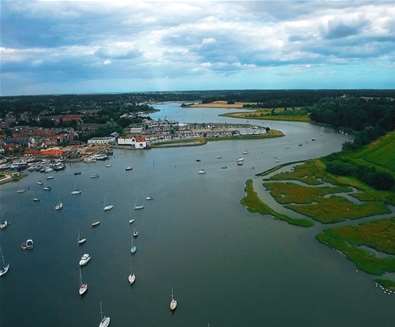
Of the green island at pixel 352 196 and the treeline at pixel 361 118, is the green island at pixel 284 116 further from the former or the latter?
the green island at pixel 352 196

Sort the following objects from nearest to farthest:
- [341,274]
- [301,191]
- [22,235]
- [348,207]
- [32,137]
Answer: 1. [341,274]
2. [22,235]
3. [348,207]
4. [301,191]
5. [32,137]

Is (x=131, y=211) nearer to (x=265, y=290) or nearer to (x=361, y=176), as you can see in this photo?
(x=265, y=290)

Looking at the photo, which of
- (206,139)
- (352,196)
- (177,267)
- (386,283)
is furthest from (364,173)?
(206,139)

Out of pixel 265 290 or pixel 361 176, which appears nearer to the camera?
pixel 265 290

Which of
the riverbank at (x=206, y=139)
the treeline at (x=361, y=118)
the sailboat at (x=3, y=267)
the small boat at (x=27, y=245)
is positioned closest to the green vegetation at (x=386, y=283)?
the sailboat at (x=3, y=267)

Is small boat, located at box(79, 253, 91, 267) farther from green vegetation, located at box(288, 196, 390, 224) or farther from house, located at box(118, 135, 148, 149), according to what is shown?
house, located at box(118, 135, 148, 149)

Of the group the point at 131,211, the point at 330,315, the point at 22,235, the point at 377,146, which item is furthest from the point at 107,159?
the point at 330,315

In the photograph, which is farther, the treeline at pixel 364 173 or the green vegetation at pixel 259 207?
the treeline at pixel 364 173
